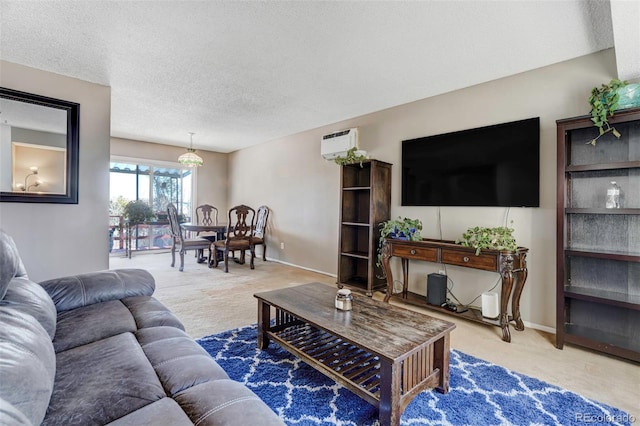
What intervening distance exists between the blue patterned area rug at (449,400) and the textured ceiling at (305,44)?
220cm

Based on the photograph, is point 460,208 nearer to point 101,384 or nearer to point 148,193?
point 101,384

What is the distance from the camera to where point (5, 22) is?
2166 mm

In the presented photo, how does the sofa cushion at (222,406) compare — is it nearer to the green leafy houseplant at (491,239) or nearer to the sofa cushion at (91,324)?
the sofa cushion at (91,324)

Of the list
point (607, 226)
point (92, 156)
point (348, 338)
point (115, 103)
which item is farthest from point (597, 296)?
point (115, 103)

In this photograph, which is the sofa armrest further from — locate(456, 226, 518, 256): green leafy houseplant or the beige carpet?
locate(456, 226, 518, 256): green leafy houseplant

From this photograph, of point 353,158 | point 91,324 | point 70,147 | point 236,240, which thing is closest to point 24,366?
point 91,324

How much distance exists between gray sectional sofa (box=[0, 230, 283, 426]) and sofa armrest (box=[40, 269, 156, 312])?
0.11 meters

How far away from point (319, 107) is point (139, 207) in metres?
4.52

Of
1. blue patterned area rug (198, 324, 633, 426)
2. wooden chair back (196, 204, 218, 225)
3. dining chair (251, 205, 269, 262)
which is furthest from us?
wooden chair back (196, 204, 218, 225)

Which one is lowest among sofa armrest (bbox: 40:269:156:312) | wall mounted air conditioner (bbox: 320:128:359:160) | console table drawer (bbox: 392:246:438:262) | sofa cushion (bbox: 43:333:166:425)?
sofa cushion (bbox: 43:333:166:425)

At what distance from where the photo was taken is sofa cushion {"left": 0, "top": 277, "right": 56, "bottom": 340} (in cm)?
122

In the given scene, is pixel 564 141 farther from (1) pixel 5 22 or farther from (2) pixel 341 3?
(1) pixel 5 22

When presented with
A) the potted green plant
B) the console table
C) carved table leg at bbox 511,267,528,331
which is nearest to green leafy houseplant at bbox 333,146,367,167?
the potted green plant

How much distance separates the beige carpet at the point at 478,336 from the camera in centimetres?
183
